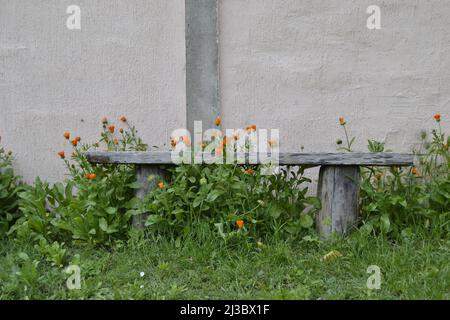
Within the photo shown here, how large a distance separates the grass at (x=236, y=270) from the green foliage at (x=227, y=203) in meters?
0.11

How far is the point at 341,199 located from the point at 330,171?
0.63ft

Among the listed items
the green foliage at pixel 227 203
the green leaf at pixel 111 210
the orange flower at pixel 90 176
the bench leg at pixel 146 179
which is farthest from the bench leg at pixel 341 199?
the orange flower at pixel 90 176

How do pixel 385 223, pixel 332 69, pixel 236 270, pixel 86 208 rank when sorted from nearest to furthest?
pixel 236 270 < pixel 385 223 < pixel 86 208 < pixel 332 69

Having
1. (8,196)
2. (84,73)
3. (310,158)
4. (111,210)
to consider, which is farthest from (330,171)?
Answer: (8,196)

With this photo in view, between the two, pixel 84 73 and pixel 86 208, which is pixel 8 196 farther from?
pixel 84 73

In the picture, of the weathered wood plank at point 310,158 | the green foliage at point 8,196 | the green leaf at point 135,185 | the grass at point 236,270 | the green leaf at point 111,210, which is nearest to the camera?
the grass at point 236,270

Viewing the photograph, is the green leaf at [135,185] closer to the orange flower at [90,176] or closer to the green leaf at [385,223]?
the orange flower at [90,176]

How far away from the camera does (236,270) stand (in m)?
2.67

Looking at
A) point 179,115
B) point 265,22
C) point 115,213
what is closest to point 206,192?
point 115,213

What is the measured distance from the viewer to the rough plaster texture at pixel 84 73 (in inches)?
142

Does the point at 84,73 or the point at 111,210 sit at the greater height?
the point at 84,73

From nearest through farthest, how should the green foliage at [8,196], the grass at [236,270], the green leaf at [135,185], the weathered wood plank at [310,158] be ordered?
the grass at [236,270]
the weathered wood plank at [310,158]
the green leaf at [135,185]
the green foliage at [8,196]

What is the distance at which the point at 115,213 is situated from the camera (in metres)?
3.10

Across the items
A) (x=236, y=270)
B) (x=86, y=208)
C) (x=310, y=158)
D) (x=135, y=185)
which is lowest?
(x=236, y=270)
